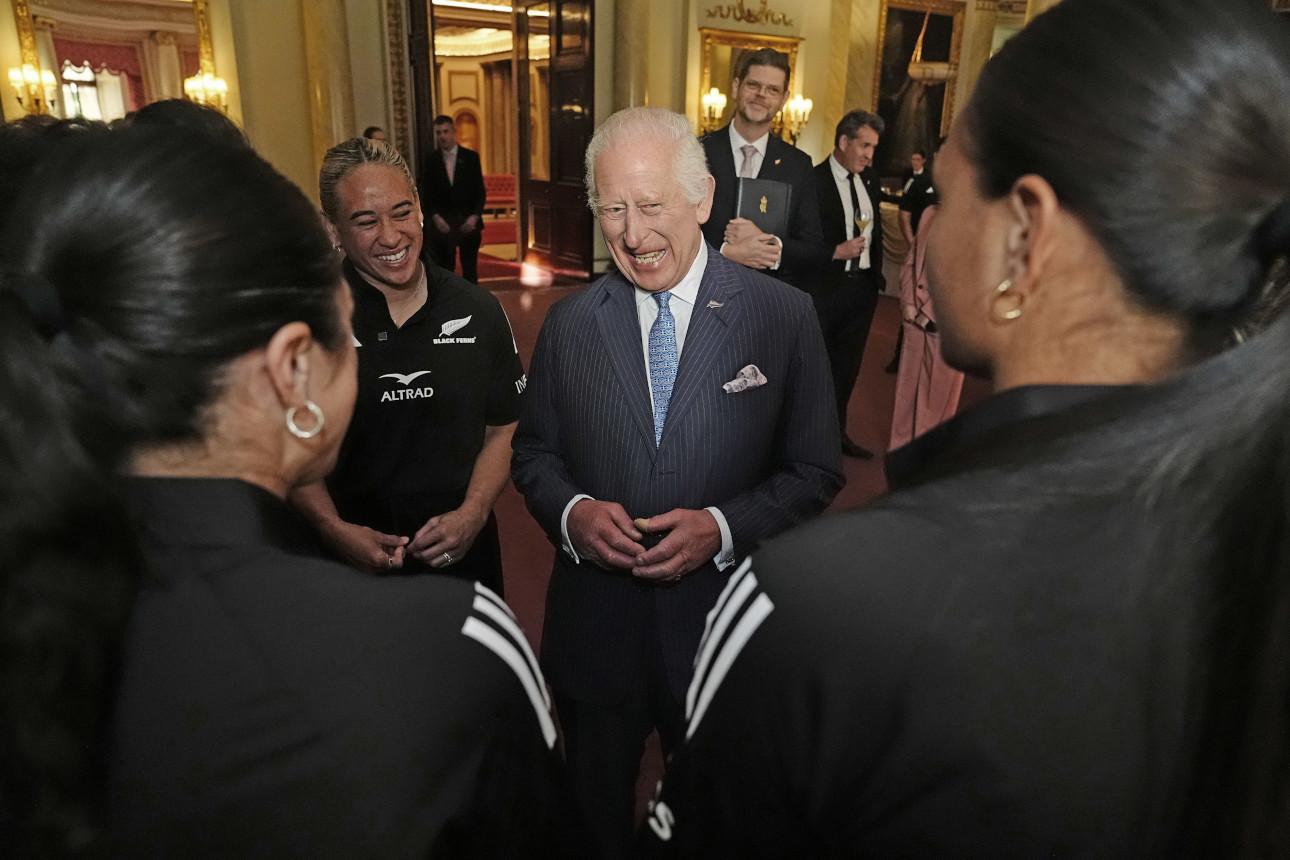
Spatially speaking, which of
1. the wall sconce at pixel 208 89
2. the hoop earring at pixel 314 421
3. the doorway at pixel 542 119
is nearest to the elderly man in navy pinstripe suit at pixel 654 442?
the hoop earring at pixel 314 421

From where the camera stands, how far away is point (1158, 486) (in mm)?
607

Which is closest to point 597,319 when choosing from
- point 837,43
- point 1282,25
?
point 1282,25

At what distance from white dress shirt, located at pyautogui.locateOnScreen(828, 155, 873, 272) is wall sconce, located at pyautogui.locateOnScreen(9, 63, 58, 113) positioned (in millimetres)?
6990

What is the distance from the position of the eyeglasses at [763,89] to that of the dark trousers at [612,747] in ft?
10.0

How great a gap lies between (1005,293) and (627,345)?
0.93 meters

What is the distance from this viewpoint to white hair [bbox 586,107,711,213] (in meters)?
1.57

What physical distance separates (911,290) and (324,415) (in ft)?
12.3

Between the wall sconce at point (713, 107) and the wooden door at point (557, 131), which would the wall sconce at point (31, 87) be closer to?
the wooden door at point (557, 131)

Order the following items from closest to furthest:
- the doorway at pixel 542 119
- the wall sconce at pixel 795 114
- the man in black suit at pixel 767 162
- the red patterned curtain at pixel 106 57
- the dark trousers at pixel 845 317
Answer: the man in black suit at pixel 767 162, the dark trousers at pixel 845 317, the doorway at pixel 542 119, the red patterned curtain at pixel 106 57, the wall sconce at pixel 795 114

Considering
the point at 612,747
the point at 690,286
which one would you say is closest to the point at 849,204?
the point at 690,286

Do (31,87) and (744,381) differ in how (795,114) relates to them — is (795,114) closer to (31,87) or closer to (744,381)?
(31,87)

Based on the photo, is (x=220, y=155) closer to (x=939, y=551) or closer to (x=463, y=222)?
(x=939, y=551)

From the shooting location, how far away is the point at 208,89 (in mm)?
7824

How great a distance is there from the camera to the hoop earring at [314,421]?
755 mm
